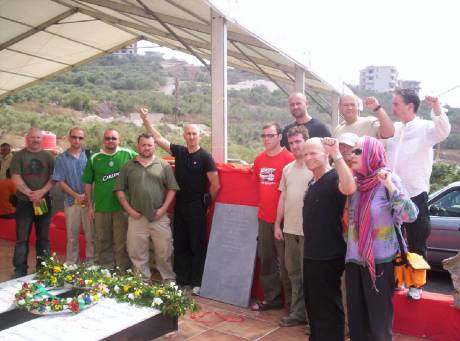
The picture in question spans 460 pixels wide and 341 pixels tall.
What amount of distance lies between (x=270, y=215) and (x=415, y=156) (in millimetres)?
1411

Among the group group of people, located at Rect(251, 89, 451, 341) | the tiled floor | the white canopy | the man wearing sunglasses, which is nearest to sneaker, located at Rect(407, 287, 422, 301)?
group of people, located at Rect(251, 89, 451, 341)

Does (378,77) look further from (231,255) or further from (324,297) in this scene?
(324,297)

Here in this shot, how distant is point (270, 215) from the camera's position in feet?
15.0

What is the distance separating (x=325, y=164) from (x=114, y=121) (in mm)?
38259

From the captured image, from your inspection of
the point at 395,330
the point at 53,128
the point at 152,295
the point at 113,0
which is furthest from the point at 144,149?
the point at 53,128

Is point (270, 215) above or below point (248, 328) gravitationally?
above

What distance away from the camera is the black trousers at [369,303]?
2963 millimetres

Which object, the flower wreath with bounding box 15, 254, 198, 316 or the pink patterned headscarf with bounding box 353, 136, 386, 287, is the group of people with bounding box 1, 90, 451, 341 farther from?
the flower wreath with bounding box 15, 254, 198, 316

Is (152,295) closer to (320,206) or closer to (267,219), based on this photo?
(267,219)

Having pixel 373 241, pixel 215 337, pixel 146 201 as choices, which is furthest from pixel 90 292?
pixel 373 241

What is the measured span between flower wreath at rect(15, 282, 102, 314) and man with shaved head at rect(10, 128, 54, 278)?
1.72 m

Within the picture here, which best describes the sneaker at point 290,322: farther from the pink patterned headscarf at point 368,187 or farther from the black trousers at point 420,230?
the pink patterned headscarf at point 368,187

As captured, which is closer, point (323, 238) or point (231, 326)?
point (323, 238)

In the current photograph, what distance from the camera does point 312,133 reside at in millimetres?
4535
